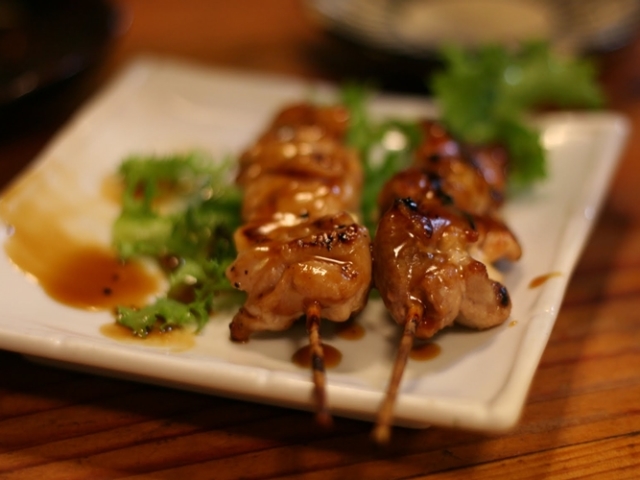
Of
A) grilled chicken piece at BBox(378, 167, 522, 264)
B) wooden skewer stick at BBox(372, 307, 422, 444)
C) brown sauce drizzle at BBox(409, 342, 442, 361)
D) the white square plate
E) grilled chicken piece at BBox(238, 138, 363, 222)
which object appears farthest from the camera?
grilled chicken piece at BBox(238, 138, 363, 222)

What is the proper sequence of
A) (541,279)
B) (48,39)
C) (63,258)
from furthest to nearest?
1. (48,39)
2. (63,258)
3. (541,279)

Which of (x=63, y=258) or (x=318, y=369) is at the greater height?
(x=318, y=369)

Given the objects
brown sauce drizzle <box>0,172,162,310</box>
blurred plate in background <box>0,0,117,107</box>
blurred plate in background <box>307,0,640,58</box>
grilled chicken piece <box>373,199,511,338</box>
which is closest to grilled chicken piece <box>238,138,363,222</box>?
grilled chicken piece <box>373,199,511,338</box>

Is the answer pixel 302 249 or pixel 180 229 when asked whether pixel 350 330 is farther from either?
pixel 180 229

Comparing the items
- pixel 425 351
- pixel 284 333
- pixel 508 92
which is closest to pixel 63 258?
pixel 284 333

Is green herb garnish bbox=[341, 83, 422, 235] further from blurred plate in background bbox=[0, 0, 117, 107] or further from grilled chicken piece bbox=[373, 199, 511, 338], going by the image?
blurred plate in background bbox=[0, 0, 117, 107]

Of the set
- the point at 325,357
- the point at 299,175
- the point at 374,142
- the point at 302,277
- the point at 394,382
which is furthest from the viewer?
the point at 374,142
